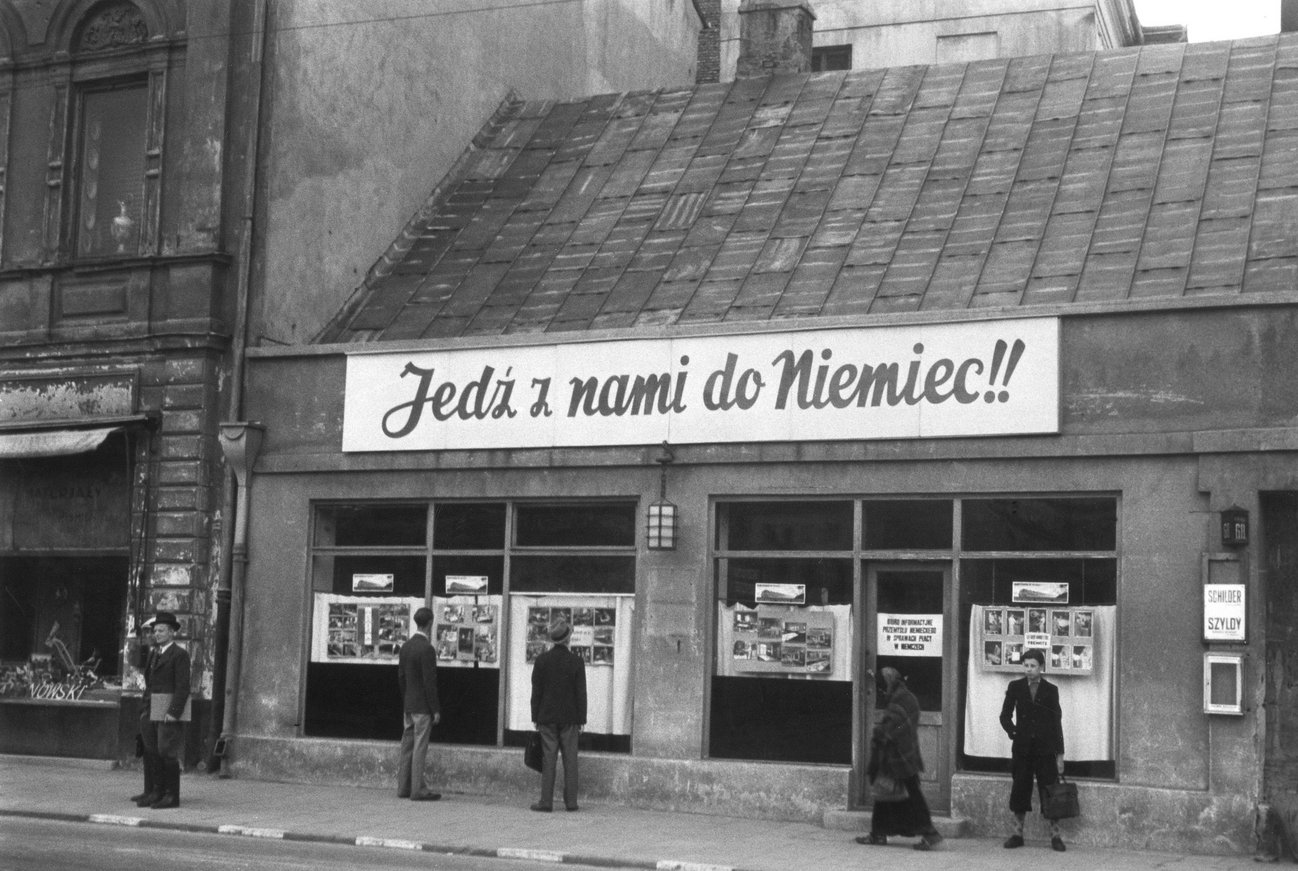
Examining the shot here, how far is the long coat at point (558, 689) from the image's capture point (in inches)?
672

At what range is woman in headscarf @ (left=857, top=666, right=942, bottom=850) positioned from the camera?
14.9 metres

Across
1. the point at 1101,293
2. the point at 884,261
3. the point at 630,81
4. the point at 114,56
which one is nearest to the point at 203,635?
the point at 114,56

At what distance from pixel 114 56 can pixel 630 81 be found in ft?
33.4

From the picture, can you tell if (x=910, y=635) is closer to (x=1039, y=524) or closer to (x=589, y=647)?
(x=1039, y=524)

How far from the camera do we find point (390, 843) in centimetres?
1483

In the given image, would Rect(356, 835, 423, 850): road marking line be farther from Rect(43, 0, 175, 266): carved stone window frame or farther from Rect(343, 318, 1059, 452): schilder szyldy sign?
Rect(43, 0, 175, 266): carved stone window frame

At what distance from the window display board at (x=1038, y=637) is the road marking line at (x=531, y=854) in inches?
180

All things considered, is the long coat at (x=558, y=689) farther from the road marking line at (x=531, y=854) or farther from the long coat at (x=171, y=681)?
the long coat at (x=171, y=681)

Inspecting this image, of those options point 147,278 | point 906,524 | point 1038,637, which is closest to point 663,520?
point 906,524

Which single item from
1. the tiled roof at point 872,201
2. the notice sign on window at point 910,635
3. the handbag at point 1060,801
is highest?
the tiled roof at point 872,201

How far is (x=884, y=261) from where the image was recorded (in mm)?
18672

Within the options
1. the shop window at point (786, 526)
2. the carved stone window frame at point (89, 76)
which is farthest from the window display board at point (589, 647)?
the carved stone window frame at point (89, 76)

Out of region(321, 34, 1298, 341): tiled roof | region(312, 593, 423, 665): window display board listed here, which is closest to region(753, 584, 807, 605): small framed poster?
region(321, 34, 1298, 341): tiled roof

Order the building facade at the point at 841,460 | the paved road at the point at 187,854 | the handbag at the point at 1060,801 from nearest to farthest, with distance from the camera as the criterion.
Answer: the paved road at the point at 187,854 → the handbag at the point at 1060,801 → the building facade at the point at 841,460
